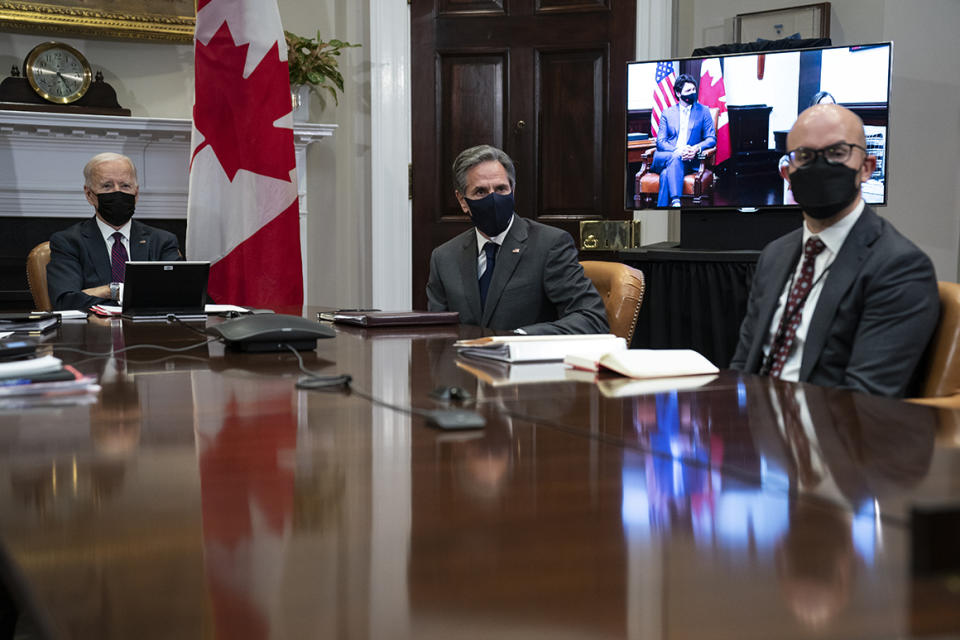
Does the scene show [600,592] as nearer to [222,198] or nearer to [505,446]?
[505,446]

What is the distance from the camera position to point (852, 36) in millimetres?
4191

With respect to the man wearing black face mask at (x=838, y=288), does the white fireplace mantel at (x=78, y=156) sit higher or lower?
higher

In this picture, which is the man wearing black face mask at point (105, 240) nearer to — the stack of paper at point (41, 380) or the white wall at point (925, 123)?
the stack of paper at point (41, 380)

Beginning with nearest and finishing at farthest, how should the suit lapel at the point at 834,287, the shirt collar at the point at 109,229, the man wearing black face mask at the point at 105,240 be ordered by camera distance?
the suit lapel at the point at 834,287 → the man wearing black face mask at the point at 105,240 → the shirt collar at the point at 109,229

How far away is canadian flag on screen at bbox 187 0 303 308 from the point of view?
3.98 meters

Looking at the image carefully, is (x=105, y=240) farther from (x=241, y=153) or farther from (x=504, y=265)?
(x=504, y=265)

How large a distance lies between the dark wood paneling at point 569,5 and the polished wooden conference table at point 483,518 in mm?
3660

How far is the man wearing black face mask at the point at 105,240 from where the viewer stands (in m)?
3.41

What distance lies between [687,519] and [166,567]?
35 centimetres

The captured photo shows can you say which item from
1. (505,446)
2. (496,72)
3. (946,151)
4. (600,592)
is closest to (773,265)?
(505,446)

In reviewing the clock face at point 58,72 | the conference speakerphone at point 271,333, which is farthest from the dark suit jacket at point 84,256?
the conference speakerphone at point 271,333

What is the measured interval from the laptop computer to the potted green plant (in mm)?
1970

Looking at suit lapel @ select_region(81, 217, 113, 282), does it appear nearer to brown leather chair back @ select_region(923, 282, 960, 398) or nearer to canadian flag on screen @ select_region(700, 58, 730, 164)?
canadian flag on screen @ select_region(700, 58, 730, 164)

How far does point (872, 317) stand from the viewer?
178 centimetres
